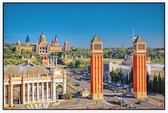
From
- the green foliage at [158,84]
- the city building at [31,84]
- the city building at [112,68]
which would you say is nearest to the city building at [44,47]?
the city building at [31,84]

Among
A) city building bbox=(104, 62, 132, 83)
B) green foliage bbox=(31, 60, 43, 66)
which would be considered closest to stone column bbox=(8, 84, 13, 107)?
green foliage bbox=(31, 60, 43, 66)

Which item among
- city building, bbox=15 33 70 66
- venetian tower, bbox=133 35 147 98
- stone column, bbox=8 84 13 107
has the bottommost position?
stone column, bbox=8 84 13 107

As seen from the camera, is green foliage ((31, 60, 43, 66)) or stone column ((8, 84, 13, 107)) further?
green foliage ((31, 60, 43, 66))

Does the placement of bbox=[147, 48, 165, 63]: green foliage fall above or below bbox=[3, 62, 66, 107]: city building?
above

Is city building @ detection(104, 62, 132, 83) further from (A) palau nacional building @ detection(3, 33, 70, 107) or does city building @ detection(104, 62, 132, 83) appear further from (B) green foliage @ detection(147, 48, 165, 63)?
(A) palau nacional building @ detection(3, 33, 70, 107)

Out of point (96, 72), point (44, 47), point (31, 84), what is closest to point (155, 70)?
point (96, 72)

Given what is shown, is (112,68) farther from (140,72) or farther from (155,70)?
(155,70)

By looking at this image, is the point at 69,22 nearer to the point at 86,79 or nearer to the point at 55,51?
the point at 55,51
